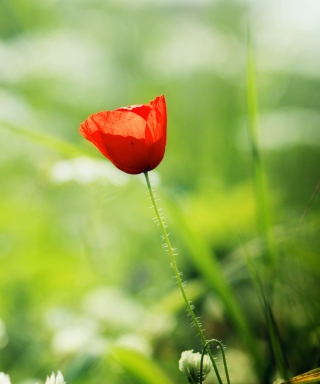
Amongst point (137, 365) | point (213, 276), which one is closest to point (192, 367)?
point (137, 365)

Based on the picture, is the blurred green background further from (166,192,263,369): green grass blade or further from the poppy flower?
the poppy flower

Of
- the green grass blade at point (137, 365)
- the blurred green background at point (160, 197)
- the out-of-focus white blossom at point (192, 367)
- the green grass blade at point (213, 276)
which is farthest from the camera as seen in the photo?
the blurred green background at point (160, 197)

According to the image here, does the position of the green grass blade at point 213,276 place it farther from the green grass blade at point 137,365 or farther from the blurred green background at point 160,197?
the green grass blade at point 137,365

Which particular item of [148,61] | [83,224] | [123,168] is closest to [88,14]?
[148,61]

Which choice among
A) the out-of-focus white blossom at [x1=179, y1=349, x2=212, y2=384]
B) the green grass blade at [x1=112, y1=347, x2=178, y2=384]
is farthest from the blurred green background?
the out-of-focus white blossom at [x1=179, y1=349, x2=212, y2=384]

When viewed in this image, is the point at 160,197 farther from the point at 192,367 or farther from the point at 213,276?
the point at 192,367

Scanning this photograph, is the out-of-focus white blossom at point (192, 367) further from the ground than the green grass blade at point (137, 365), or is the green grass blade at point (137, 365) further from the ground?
the green grass blade at point (137, 365)

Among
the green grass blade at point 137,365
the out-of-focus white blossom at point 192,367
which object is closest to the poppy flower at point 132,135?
the out-of-focus white blossom at point 192,367

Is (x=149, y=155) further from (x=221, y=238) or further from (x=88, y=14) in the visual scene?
(x=88, y=14)
